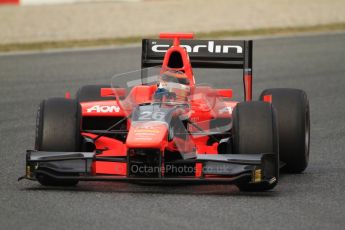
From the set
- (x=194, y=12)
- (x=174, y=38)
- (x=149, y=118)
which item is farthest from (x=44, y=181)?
(x=194, y=12)

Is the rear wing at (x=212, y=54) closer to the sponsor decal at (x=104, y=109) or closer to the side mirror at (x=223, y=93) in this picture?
the side mirror at (x=223, y=93)

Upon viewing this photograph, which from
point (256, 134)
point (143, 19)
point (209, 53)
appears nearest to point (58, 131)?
point (256, 134)

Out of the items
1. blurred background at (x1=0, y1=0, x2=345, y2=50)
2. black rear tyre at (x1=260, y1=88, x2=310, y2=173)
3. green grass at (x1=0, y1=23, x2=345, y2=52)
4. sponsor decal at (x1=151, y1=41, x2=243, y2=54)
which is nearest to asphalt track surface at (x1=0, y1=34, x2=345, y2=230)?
black rear tyre at (x1=260, y1=88, x2=310, y2=173)

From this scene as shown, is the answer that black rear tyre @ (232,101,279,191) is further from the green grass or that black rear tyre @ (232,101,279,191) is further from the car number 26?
the green grass

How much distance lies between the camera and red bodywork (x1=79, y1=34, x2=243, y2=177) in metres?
8.73

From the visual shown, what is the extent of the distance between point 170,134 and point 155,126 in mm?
193

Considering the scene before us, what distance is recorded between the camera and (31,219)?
7.81 meters

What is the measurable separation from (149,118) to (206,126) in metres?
0.93

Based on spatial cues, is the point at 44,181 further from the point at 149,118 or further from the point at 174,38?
the point at 174,38

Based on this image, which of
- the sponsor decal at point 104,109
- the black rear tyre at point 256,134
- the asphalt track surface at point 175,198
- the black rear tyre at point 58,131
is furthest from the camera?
the sponsor decal at point 104,109

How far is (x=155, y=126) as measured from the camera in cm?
888

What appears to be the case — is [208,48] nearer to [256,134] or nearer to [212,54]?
[212,54]

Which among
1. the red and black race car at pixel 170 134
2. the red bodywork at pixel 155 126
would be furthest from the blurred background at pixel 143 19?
the red and black race car at pixel 170 134

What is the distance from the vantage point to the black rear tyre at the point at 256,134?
29.7 feet
